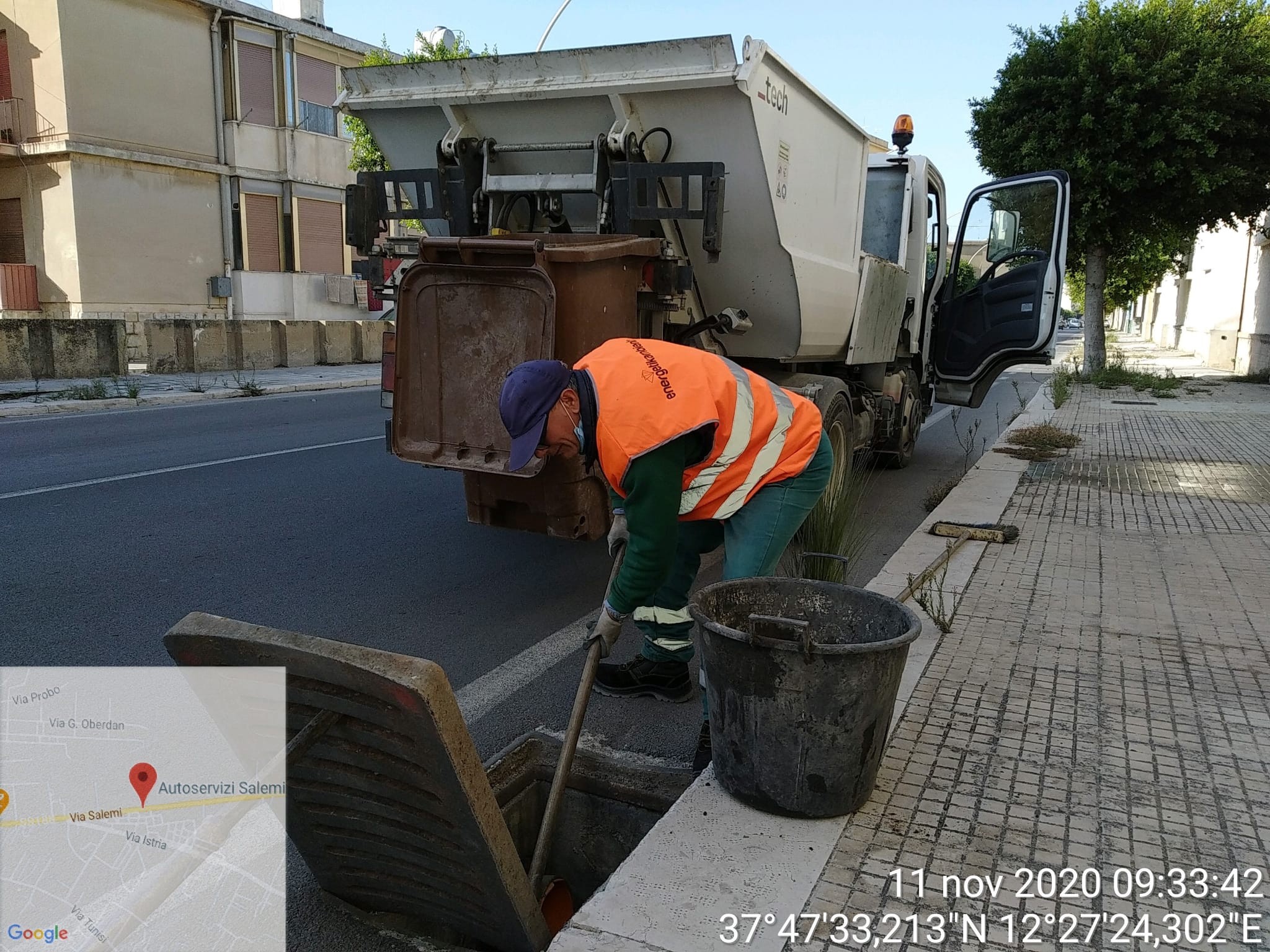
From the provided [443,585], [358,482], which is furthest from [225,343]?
[443,585]

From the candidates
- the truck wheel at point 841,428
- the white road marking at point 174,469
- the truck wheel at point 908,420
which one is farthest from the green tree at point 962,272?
the white road marking at point 174,469

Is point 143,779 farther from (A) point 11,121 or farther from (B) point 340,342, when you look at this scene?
(A) point 11,121

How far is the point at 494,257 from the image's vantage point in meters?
3.98

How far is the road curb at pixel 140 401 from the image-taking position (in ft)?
36.0

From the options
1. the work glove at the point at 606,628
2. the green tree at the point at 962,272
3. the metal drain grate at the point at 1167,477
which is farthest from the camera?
the green tree at the point at 962,272

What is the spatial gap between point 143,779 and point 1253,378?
20.9 metres

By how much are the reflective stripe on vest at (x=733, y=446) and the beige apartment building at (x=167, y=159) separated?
56.8 ft

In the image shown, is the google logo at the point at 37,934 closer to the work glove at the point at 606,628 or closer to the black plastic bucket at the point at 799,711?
the work glove at the point at 606,628

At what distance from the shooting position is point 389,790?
2092mm

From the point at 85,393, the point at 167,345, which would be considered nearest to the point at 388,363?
the point at 85,393

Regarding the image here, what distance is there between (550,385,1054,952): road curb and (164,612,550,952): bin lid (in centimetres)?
24

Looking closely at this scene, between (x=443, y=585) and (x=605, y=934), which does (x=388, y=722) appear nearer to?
(x=605, y=934)

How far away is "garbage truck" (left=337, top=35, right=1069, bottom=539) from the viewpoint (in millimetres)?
4098

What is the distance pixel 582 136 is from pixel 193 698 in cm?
335
